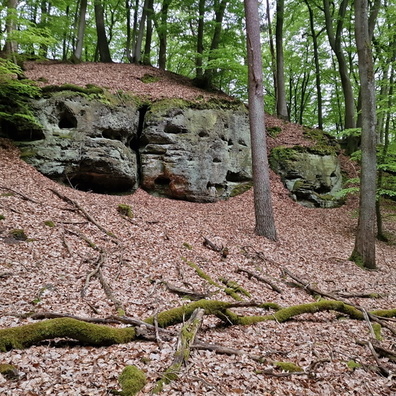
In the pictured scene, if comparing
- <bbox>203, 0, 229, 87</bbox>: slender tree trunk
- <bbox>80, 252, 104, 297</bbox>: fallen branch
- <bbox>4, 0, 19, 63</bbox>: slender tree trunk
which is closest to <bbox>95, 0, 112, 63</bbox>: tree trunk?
<bbox>4, 0, 19, 63</bbox>: slender tree trunk

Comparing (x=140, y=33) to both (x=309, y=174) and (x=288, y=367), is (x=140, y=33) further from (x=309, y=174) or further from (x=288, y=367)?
(x=288, y=367)

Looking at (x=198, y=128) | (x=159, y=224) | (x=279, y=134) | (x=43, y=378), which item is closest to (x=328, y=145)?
(x=279, y=134)

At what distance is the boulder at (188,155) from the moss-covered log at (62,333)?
885cm

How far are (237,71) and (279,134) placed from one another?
442 cm

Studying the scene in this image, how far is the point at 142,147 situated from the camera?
12.4m

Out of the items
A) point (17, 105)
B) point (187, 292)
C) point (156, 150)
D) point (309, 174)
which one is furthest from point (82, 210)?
point (309, 174)

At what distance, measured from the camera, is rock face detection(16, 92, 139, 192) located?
10484 mm

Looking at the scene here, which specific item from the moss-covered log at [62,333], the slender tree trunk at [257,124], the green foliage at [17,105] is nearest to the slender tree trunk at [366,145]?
the slender tree trunk at [257,124]

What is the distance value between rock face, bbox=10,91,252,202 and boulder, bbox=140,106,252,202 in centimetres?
4

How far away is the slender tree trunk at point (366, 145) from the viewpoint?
27.1 feet

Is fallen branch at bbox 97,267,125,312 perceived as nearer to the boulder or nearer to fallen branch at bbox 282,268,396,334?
fallen branch at bbox 282,268,396,334

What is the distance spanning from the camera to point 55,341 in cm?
345

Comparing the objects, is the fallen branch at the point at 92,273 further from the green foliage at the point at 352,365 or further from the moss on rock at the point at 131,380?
the green foliage at the point at 352,365

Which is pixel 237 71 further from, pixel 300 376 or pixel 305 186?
pixel 300 376
